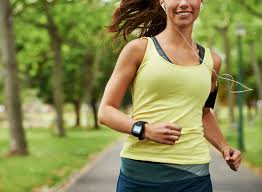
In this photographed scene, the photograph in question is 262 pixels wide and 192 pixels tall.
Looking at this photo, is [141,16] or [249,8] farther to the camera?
[249,8]

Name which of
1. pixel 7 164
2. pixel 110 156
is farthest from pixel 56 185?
pixel 110 156

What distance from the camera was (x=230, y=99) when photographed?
40.2 m

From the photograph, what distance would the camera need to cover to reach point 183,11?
334cm

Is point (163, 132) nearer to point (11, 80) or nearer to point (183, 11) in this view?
point (183, 11)

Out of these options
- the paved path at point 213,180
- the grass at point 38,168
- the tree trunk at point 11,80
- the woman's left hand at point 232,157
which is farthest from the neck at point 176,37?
the tree trunk at point 11,80

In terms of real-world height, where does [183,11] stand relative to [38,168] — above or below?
above

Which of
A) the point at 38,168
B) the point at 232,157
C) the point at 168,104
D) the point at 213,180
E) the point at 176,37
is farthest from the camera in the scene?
the point at 38,168

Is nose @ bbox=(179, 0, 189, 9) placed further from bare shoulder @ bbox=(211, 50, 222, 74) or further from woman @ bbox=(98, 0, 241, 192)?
bare shoulder @ bbox=(211, 50, 222, 74)

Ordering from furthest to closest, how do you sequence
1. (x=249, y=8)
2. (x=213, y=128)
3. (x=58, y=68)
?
(x=58, y=68) → (x=249, y=8) → (x=213, y=128)

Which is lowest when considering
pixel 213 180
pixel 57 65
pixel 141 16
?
pixel 57 65

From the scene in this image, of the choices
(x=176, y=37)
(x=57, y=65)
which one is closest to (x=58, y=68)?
(x=57, y=65)

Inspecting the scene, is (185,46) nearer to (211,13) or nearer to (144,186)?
(144,186)

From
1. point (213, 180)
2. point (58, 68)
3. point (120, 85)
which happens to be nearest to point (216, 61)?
point (120, 85)

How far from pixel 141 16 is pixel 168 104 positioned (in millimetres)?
618
